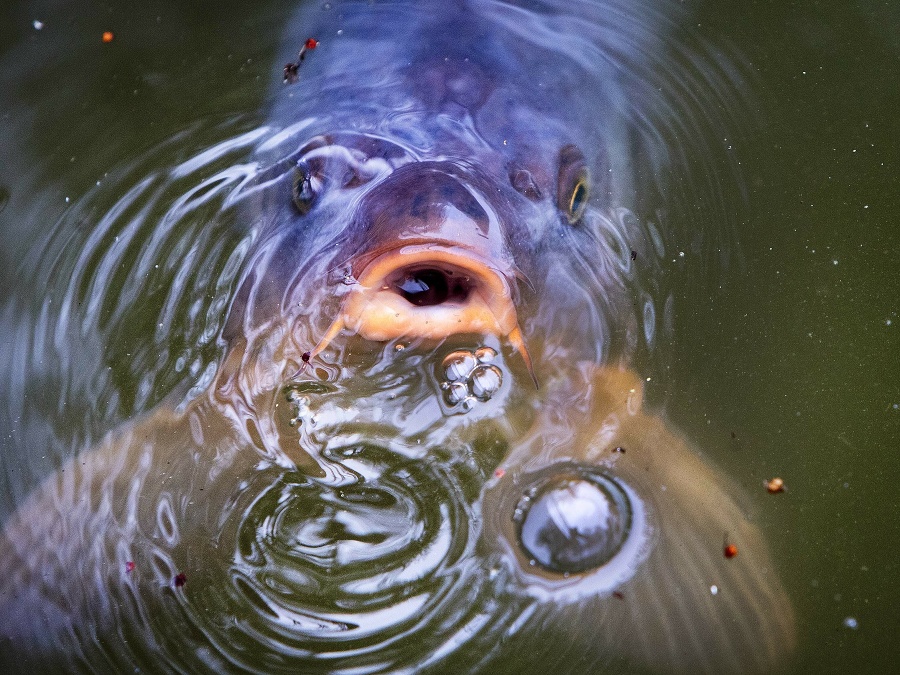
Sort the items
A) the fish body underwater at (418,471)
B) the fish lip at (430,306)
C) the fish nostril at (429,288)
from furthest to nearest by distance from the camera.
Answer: the fish body underwater at (418,471)
the fish nostril at (429,288)
the fish lip at (430,306)

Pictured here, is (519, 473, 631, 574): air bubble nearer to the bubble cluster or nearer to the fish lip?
the bubble cluster

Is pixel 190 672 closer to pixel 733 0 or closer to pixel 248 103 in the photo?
pixel 248 103

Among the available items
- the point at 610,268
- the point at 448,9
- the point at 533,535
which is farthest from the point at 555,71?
the point at 533,535

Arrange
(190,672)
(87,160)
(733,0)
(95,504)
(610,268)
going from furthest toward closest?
(733,0) → (87,160) → (610,268) → (95,504) → (190,672)

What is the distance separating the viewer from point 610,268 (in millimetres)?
2191

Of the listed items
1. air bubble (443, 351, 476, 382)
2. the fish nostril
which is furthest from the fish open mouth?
air bubble (443, 351, 476, 382)

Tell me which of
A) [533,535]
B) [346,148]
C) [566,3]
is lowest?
[533,535]

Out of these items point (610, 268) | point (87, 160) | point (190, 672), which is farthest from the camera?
point (87, 160)

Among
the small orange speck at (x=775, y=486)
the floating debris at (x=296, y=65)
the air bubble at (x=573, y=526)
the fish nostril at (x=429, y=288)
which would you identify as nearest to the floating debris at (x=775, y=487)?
the small orange speck at (x=775, y=486)

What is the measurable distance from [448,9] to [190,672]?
5.90 feet

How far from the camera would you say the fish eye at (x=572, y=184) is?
2.05 m

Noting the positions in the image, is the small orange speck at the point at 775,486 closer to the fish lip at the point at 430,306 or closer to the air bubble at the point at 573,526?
the air bubble at the point at 573,526

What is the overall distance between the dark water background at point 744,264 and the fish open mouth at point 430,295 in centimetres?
55

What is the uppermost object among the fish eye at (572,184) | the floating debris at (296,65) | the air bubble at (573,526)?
the floating debris at (296,65)
